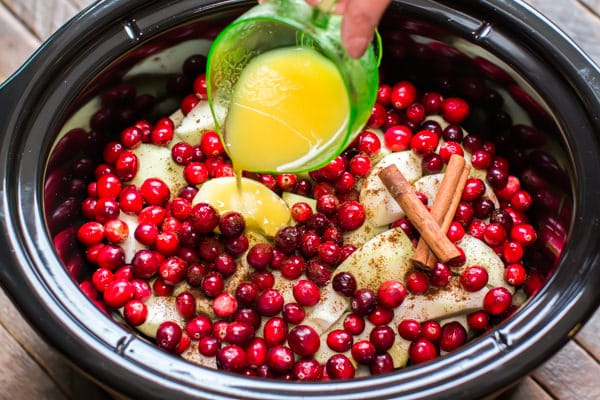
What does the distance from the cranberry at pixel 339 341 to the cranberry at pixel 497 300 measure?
1.12 feet

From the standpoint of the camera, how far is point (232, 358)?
65.9 inches

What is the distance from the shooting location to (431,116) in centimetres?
206

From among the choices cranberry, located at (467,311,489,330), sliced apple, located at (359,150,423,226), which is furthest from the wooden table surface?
sliced apple, located at (359,150,423,226)

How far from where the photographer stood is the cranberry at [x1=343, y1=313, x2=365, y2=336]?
5.80 feet

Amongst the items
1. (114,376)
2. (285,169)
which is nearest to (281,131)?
(285,169)

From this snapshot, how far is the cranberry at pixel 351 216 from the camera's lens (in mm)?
1859

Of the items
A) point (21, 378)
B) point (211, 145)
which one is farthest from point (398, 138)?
point (21, 378)

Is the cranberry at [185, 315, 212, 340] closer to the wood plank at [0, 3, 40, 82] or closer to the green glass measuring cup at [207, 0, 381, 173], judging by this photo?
the green glass measuring cup at [207, 0, 381, 173]

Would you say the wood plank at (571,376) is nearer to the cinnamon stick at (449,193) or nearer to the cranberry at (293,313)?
the cinnamon stick at (449,193)

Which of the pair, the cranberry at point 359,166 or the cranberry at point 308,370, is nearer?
the cranberry at point 308,370

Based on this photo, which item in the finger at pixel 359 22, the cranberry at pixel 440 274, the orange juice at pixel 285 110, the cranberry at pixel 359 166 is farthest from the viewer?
the cranberry at pixel 359 166

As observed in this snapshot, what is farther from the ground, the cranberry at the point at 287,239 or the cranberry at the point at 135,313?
the cranberry at the point at 287,239

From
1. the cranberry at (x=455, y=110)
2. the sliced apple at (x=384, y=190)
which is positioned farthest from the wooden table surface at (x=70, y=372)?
the cranberry at (x=455, y=110)

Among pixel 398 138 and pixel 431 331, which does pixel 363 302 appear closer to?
pixel 431 331
